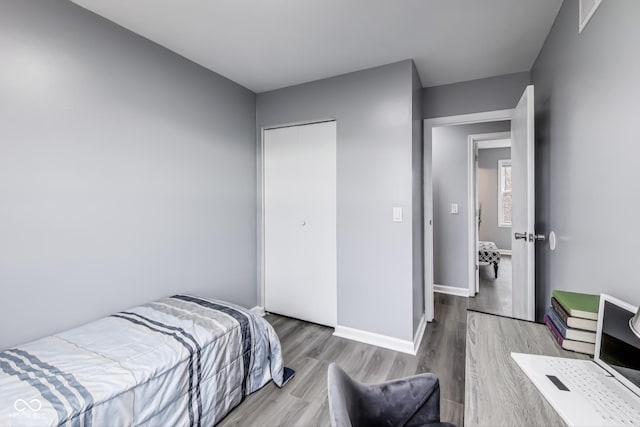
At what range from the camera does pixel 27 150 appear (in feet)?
4.93

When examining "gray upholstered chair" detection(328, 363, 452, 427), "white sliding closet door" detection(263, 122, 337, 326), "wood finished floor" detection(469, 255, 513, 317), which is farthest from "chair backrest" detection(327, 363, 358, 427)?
"wood finished floor" detection(469, 255, 513, 317)

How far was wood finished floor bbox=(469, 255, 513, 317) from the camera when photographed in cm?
334

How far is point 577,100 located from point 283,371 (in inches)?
93.6

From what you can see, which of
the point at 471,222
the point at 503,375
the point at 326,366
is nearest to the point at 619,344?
the point at 503,375

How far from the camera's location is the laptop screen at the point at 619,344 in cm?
82

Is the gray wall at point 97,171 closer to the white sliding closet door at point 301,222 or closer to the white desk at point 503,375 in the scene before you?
the white sliding closet door at point 301,222

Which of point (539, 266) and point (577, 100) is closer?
point (577, 100)

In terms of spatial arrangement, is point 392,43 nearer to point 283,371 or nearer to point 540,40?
point 540,40

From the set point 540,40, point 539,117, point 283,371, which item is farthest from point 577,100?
point 283,371

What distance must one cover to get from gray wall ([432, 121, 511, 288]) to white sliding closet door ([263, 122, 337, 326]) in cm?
198

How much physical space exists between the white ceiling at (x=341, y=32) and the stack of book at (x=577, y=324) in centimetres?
167

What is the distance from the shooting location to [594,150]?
125 cm

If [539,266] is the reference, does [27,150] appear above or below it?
above

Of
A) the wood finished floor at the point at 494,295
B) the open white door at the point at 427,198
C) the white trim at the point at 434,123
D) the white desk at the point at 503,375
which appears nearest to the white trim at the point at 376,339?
Answer: the white trim at the point at 434,123
